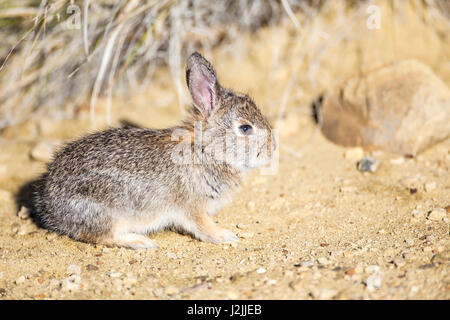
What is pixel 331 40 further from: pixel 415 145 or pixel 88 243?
pixel 88 243

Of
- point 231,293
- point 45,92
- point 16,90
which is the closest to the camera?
point 231,293

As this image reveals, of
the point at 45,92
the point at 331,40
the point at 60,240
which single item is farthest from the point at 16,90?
the point at 331,40

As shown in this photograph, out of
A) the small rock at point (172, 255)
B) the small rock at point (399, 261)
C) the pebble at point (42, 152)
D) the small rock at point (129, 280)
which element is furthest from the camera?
the pebble at point (42, 152)

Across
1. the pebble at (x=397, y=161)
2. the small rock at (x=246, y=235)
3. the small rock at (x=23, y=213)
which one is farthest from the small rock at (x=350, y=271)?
the small rock at (x=23, y=213)

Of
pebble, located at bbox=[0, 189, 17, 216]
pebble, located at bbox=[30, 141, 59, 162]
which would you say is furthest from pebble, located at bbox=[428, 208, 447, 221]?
pebble, located at bbox=[30, 141, 59, 162]

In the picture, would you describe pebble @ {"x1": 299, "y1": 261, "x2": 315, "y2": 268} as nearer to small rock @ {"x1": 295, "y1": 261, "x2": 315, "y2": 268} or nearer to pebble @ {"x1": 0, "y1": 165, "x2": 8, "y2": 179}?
small rock @ {"x1": 295, "y1": 261, "x2": 315, "y2": 268}

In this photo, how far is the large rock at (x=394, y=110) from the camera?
5.26 meters

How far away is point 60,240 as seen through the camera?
173 inches

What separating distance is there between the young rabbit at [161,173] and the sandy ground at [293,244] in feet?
0.62

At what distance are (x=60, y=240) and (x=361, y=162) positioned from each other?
3024 mm

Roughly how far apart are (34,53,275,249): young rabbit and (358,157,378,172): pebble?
47.2 inches

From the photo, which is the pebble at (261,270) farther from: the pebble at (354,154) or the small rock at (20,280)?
the pebble at (354,154)

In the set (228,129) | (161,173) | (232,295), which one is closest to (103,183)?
(161,173)

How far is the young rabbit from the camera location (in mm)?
4180
